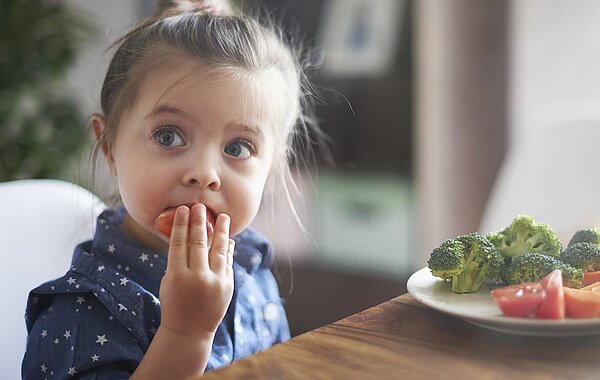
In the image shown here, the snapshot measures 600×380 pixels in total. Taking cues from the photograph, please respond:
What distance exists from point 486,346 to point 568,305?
0.30 ft

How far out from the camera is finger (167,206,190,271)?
2.94ft

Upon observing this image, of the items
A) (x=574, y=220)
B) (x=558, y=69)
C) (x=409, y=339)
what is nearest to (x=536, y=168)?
(x=574, y=220)

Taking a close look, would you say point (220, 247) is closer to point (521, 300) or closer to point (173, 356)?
point (173, 356)

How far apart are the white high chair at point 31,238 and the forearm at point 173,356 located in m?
0.34

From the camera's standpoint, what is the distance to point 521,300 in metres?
0.76

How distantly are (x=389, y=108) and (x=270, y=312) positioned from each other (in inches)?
66.3

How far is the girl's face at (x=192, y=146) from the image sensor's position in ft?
3.38

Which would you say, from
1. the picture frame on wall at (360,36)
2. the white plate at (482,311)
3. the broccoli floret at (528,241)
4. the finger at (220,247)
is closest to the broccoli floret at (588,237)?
the broccoli floret at (528,241)

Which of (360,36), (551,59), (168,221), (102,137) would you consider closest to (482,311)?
(168,221)

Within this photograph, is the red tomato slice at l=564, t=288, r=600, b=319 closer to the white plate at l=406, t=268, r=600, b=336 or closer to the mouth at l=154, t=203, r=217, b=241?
the white plate at l=406, t=268, r=600, b=336

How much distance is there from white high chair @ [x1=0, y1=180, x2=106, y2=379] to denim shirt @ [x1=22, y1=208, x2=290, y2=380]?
0.38ft

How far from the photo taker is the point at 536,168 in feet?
4.99

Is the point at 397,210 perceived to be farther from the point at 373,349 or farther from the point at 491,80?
the point at 373,349

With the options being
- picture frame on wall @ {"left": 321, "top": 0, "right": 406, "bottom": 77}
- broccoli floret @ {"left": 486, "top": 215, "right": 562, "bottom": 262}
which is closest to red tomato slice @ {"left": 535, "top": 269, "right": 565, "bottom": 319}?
broccoli floret @ {"left": 486, "top": 215, "right": 562, "bottom": 262}
